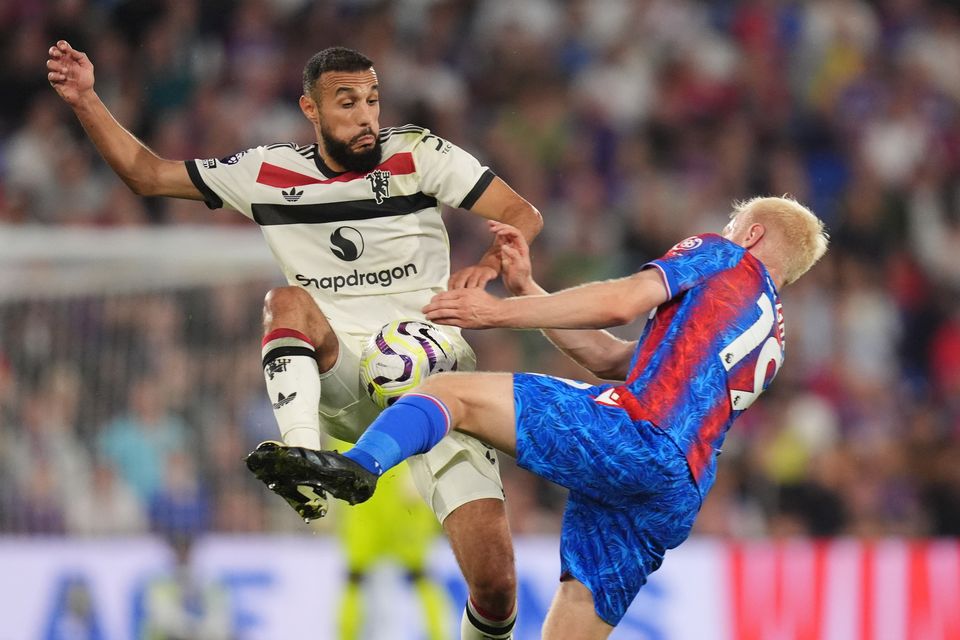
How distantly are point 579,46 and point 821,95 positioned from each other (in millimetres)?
2187

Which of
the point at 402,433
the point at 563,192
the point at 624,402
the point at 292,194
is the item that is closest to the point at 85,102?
the point at 292,194

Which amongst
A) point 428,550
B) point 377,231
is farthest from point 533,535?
point 377,231

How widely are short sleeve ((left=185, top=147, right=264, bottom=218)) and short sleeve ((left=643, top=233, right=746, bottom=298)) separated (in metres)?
1.50

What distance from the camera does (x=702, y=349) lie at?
192 inches

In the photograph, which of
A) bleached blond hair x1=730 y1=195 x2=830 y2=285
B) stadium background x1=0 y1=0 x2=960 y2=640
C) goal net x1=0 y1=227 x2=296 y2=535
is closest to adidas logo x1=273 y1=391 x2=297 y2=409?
bleached blond hair x1=730 y1=195 x2=830 y2=285

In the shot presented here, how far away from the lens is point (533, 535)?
394 inches

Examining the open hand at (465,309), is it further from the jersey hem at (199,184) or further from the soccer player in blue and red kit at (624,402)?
the jersey hem at (199,184)

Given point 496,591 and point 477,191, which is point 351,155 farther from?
point 496,591

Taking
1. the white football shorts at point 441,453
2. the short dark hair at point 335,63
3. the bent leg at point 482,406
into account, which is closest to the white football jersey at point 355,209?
the white football shorts at point 441,453

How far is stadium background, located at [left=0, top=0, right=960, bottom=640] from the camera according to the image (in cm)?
939

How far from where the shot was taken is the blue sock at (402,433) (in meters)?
4.38

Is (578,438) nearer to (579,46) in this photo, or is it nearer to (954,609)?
(954,609)

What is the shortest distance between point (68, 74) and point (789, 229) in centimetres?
262

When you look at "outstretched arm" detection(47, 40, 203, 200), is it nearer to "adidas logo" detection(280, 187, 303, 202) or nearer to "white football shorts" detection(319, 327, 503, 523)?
"adidas logo" detection(280, 187, 303, 202)
